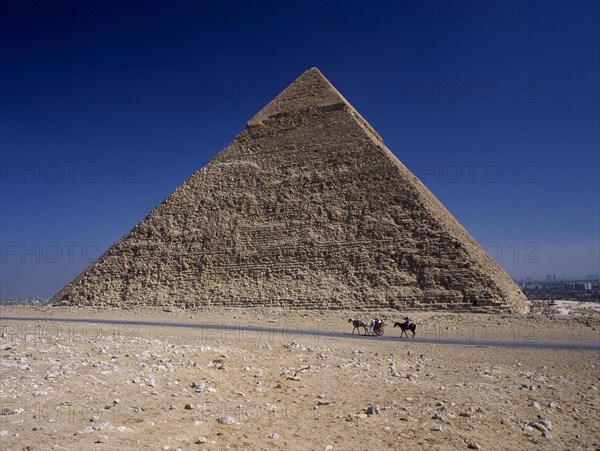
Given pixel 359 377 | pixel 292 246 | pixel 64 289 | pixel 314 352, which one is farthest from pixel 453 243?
pixel 64 289

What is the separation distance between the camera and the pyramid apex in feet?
116

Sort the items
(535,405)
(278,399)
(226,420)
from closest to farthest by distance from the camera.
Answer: (226,420) < (278,399) < (535,405)

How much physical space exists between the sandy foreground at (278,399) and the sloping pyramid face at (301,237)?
13.9m

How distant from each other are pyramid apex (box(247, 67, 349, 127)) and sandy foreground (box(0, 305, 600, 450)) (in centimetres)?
2804

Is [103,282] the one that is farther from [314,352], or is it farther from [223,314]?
[314,352]

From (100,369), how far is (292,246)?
21567 millimetres

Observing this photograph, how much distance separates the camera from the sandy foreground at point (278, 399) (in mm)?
4523

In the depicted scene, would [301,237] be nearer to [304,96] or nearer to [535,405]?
[304,96]

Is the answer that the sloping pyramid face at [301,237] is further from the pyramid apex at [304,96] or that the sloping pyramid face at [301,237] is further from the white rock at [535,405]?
the white rock at [535,405]

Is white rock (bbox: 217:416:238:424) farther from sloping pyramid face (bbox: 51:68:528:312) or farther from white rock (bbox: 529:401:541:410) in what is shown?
sloping pyramid face (bbox: 51:68:528:312)

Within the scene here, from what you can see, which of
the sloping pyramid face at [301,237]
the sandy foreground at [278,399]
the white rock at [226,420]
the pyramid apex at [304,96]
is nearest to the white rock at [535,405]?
the sandy foreground at [278,399]

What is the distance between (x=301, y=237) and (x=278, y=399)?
2204 cm

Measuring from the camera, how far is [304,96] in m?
36.7

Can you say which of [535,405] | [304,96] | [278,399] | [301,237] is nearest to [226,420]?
[278,399]
